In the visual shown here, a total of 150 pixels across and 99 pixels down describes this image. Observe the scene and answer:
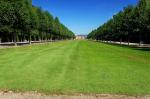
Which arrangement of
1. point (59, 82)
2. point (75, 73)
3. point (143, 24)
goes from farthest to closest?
1. point (143, 24)
2. point (75, 73)
3. point (59, 82)

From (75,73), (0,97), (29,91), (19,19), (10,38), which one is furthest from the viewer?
(10,38)

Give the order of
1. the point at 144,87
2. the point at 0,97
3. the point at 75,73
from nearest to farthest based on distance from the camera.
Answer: the point at 0,97 < the point at 144,87 < the point at 75,73

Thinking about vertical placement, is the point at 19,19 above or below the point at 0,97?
above

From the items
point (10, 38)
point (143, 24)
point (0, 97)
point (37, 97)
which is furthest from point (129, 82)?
point (10, 38)

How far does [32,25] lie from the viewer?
7931 cm

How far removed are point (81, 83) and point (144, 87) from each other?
2606mm

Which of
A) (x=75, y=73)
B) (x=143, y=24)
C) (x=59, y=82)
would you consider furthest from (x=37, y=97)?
(x=143, y=24)

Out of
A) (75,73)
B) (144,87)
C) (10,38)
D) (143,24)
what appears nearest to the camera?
(144,87)

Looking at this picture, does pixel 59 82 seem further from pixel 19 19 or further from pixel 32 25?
pixel 32 25

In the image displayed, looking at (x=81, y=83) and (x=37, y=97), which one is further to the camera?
(x=81, y=83)

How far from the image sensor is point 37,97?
11.8 m

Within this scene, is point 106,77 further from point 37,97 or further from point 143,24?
point 143,24

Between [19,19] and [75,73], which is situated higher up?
[19,19]

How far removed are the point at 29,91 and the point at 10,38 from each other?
82.1m
